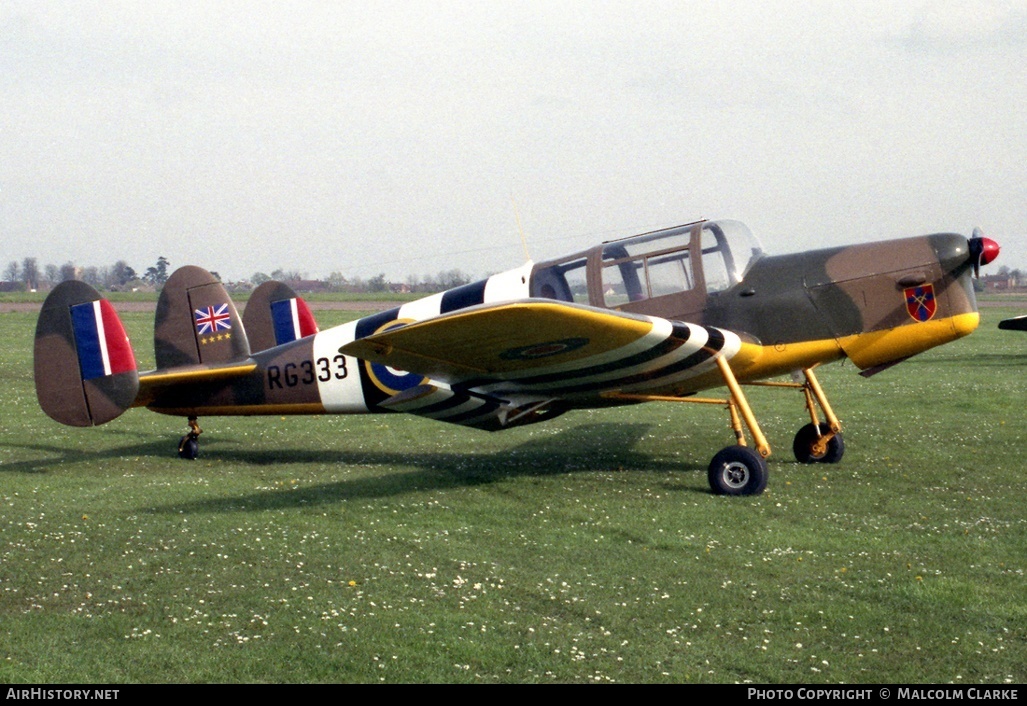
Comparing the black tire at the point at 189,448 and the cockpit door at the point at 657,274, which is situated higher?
the cockpit door at the point at 657,274

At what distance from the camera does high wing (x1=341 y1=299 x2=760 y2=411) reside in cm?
793

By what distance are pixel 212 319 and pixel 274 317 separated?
172 centimetres

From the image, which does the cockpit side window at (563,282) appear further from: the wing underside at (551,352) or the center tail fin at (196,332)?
the center tail fin at (196,332)

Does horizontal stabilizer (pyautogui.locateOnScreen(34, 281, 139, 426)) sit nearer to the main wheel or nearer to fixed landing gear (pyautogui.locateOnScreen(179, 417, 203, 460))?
fixed landing gear (pyautogui.locateOnScreen(179, 417, 203, 460))

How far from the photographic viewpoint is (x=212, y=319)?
485 inches

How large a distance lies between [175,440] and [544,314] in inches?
308

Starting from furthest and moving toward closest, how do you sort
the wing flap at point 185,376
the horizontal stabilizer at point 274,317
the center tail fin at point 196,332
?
the horizontal stabilizer at point 274,317 < the center tail fin at point 196,332 < the wing flap at point 185,376

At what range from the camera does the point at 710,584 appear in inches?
242

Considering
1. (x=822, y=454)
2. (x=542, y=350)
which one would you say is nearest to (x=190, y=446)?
(x=542, y=350)

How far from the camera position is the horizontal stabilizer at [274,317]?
13977mm

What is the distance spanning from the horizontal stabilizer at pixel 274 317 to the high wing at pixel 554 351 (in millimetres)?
4880

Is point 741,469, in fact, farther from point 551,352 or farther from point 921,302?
point 921,302

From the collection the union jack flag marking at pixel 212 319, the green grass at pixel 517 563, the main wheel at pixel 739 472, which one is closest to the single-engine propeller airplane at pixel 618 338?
the main wheel at pixel 739 472
